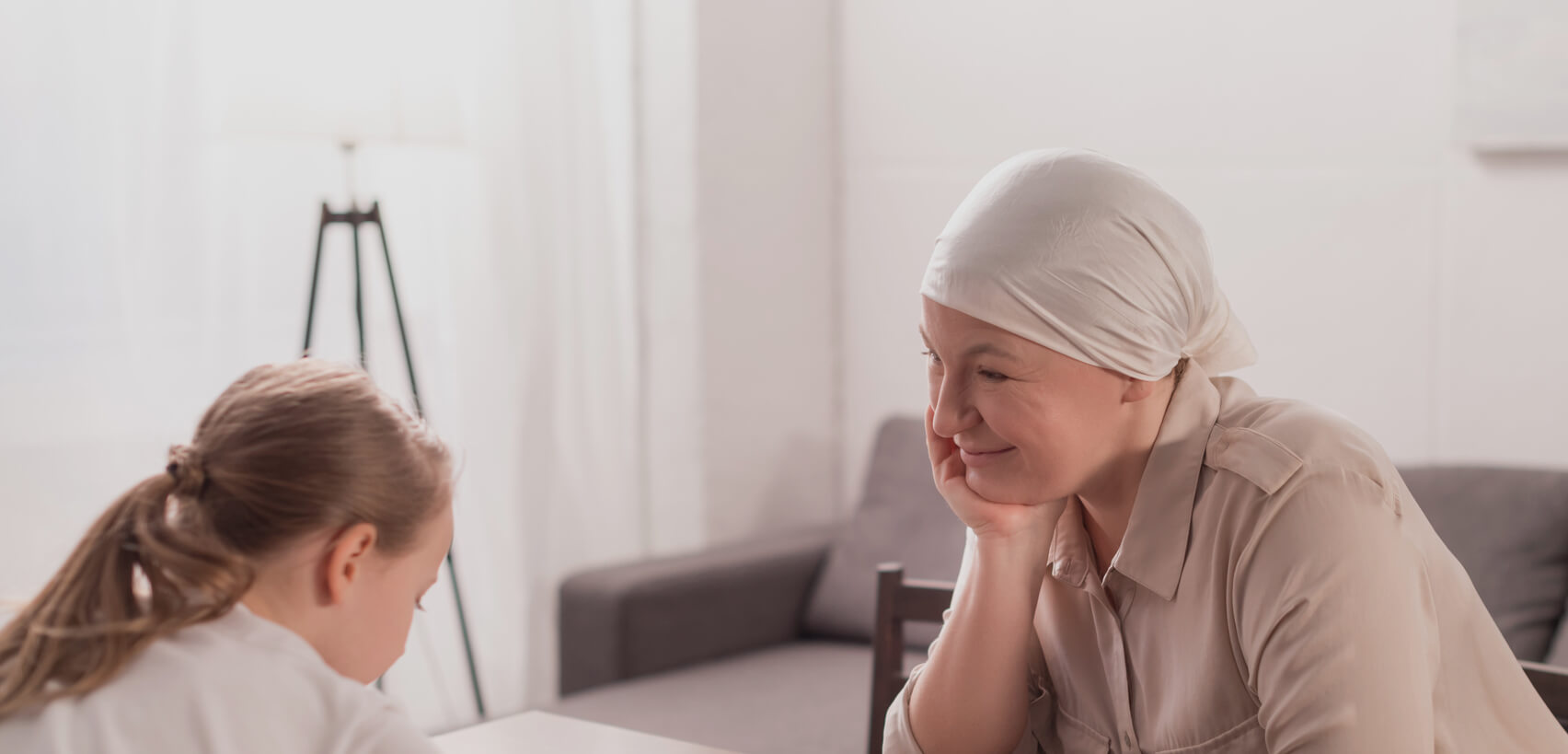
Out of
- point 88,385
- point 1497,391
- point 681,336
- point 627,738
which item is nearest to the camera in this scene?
point 627,738

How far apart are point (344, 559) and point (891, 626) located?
960 mm

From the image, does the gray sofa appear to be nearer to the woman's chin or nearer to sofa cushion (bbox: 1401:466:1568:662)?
sofa cushion (bbox: 1401:466:1568:662)

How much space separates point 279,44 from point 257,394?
154 cm

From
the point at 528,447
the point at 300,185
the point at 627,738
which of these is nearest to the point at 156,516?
the point at 627,738

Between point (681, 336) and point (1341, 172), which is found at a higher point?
A: point (1341, 172)

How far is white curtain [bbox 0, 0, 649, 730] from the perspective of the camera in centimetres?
258

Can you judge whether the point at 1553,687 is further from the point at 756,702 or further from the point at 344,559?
the point at 756,702

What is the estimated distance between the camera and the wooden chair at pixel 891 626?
6.41 ft

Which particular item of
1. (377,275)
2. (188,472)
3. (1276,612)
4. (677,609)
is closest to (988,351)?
(1276,612)

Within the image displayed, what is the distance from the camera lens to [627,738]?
62.1 inches

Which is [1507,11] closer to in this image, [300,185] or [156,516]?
[300,185]

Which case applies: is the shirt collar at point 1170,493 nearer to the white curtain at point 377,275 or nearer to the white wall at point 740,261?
the white curtain at point 377,275

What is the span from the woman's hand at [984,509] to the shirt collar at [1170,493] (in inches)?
5.1

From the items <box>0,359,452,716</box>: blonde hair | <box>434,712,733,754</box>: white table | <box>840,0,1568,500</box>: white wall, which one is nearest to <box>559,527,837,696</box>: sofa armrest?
<box>840,0,1568,500</box>: white wall
